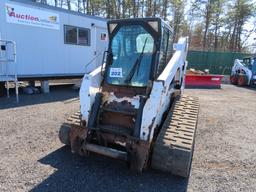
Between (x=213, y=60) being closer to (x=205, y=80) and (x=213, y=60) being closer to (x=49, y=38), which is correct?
(x=205, y=80)

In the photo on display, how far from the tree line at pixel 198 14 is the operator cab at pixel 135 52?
2461cm

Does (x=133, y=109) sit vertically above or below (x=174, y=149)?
above

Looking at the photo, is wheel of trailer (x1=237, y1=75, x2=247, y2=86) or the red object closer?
the red object

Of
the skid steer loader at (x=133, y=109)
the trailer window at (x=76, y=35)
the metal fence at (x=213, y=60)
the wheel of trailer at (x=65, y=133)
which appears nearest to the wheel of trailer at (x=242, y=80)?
the metal fence at (x=213, y=60)

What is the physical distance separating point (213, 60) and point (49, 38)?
54.0 feet

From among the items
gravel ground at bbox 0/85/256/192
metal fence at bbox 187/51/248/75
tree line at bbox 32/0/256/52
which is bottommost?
gravel ground at bbox 0/85/256/192

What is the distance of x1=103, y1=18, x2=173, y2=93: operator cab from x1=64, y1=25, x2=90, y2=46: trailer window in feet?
21.4

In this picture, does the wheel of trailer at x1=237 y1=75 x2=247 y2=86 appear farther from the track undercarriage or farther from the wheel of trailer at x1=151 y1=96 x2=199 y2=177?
the wheel of trailer at x1=151 y1=96 x2=199 y2=177

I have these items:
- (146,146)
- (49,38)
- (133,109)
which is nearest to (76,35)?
(49,38)

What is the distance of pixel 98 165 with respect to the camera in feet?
12.3

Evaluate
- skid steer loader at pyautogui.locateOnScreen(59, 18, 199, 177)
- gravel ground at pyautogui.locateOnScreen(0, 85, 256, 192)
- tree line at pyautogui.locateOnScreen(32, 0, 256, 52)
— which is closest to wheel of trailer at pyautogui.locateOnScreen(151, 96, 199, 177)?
skid steer loader at pyautogui.locateOnScreen(59, 18, 199, 177)

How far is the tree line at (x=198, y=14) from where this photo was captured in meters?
27.6

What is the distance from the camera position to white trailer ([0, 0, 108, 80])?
8469 millimetres

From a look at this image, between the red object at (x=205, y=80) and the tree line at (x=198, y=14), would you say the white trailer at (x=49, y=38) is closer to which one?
the red object at (x=205, y=80)
